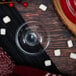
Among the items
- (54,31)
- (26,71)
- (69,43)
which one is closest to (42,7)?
(54,31)

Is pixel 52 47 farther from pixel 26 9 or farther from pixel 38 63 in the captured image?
pixel 26 9

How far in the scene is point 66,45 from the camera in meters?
1.67

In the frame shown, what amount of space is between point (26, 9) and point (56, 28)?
30cm

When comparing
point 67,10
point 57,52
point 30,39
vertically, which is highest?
point 67,10

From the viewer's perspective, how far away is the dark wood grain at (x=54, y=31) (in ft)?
5.34

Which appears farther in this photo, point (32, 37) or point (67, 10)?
point (32, 37)

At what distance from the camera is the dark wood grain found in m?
1.63

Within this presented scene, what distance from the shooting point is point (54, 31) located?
165 centimetres

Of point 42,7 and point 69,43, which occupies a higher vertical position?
point 42,7

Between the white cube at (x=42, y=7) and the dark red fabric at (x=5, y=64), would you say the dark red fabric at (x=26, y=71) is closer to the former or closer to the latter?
the dark red fabric at (x=5, y=64)

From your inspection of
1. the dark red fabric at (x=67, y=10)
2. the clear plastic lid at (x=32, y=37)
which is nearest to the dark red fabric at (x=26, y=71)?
the clear plastic lid at (x=32, y=37)

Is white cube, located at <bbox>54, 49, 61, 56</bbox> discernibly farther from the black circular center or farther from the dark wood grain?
the black circular center

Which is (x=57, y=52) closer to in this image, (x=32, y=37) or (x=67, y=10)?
(x=32, y=37)

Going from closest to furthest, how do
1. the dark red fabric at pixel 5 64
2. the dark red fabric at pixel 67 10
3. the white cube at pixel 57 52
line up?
1. the dark red fabric at pixel 67 10
2. the dark red fabric at pixel 5 64
3. the white cube at pixel 57 52
